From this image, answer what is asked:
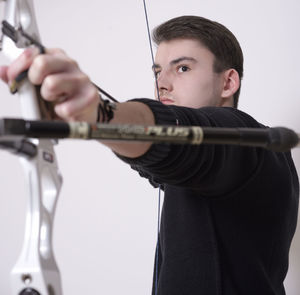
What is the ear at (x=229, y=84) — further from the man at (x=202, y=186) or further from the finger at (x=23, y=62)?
the finger at (x=23, y=62)

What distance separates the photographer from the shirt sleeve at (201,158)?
68cm

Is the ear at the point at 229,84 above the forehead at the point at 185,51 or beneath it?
beneath

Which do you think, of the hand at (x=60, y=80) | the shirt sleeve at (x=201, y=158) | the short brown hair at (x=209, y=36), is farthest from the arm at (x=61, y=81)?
the short brown hair at (x=209, y=36)

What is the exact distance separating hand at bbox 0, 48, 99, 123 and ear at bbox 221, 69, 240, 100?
0.75 metres

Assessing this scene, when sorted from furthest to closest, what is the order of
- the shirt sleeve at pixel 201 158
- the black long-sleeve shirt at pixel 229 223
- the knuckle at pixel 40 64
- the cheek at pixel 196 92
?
1. the cheek at pixel 196 92
2. the black long-sleeve shirt at pixel 229 223
3. the shirt sleeve at pixel 201 158
4. the knuckle at pixel 40 64

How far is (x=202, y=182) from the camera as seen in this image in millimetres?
753

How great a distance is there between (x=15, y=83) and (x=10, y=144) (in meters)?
0.09

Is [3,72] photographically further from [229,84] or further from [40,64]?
[229,84]

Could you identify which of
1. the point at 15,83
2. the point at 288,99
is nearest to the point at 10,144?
the point at 15,83

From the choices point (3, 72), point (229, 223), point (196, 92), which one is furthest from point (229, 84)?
point (3, 72)

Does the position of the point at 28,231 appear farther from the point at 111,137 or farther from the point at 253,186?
the point at 253,186

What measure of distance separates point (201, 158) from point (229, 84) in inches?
22.7

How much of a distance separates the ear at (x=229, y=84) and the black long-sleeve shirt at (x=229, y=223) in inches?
13.1

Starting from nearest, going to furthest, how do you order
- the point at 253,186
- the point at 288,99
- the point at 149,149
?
the point at 149,149 < the point at 253,186 < the point at 288,99
